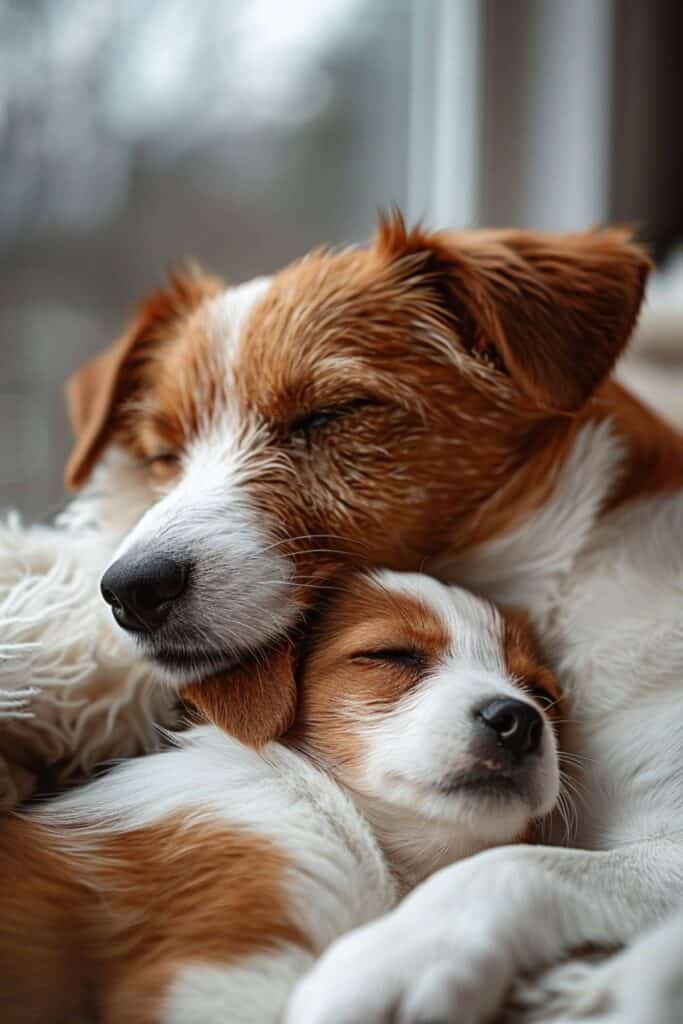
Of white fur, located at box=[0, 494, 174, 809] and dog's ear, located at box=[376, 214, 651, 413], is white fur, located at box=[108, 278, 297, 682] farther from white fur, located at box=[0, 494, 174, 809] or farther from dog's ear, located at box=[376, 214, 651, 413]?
dog's ear, located at box=[376, 214, 651, 413]

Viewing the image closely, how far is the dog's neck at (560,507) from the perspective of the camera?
1.10 m

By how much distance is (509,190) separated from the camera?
2.35 metres

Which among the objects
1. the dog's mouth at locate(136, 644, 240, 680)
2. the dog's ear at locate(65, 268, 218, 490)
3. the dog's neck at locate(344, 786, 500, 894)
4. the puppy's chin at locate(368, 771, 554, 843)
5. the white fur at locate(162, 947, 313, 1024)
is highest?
the dog's ear at locate(65, 268, 218, 490)

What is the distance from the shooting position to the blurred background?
1664mm

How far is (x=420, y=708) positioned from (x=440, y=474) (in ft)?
0.89

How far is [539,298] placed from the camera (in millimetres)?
1079

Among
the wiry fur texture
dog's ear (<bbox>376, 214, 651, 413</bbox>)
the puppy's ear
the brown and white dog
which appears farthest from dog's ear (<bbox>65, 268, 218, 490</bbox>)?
the puppy's ear

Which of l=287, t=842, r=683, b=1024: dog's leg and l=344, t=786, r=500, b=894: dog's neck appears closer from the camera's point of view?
l=287, t=842, r=683, b=1024: dog's leg

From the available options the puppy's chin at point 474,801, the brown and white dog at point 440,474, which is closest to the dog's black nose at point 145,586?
the brown and white dog at point 440,474

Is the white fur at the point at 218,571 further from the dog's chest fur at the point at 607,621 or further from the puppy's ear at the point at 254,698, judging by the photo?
the dog's chest fur at the point at 607,621

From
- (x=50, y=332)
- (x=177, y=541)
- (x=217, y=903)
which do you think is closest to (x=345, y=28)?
(x=50, y=332)

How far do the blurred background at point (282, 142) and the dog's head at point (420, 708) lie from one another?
76 cm

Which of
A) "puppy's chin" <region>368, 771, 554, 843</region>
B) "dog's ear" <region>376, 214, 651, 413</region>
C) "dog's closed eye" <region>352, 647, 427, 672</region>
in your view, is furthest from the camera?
"dog's ear" <region>376, 214, 651, 413</region>

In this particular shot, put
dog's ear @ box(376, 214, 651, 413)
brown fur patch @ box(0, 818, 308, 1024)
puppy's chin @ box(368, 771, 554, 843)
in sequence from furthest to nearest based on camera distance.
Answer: dog's ear @ box(376, 214, 651, 413)
puppy's chin @ box(368, 771, 554, 843)
brown fur patch @ box(0, 818, 308, 1024)
